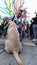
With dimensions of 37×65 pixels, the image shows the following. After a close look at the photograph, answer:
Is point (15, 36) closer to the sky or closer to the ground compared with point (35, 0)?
closer to the ground

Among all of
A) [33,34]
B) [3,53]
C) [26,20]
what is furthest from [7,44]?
[26,20]

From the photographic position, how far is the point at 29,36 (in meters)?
15.6

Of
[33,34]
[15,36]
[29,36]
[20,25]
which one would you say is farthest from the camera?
[29,36]

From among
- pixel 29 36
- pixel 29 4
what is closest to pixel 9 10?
pixel 29 4

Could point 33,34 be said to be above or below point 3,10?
below

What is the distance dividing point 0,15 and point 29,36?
10.1 ft

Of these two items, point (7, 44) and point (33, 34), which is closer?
point (7, 44)

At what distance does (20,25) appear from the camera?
12.2m

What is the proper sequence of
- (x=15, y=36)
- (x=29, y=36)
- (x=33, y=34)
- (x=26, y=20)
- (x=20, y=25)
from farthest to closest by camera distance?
(x=26, y=20) → (x=29, y=36) → (x=33, y=34) → (x=20, y=25) → (x=15, y=36)

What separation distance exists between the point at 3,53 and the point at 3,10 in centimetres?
969

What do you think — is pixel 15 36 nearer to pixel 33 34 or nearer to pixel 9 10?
pixel 33 34

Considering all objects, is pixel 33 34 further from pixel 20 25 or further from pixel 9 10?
pixel 9 10

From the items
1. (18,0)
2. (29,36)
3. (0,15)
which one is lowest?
(29,36)

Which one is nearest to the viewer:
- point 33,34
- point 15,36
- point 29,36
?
point 15,36
